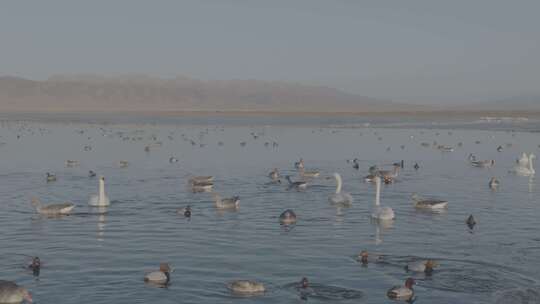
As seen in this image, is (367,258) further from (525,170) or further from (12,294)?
(525,170)

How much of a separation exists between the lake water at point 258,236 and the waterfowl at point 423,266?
0.32 metres

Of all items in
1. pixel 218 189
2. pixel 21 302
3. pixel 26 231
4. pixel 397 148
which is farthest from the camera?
pixel 397 148

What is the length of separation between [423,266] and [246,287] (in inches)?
219

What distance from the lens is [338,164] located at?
55.7 meters

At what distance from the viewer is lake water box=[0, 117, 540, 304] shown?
20.8 m

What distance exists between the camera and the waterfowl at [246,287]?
19.9 meters

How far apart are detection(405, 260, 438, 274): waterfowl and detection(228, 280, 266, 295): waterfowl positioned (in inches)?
190

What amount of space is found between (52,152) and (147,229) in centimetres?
3842

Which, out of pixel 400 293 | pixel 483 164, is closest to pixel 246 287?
→ pixel 400 293

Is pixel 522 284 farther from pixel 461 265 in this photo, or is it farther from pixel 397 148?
pixel 397 148

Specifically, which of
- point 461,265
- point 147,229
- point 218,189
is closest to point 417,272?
point 461,265

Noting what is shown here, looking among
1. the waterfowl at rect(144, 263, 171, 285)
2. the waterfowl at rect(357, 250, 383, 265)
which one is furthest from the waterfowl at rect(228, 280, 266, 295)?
the waterfowl at rect(357, 250, 383, 265)

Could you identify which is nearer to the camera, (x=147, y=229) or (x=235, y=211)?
(x=147, y=229)

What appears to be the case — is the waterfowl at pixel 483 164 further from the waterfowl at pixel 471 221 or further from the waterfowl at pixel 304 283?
the waterfowl at pixel 304 283
